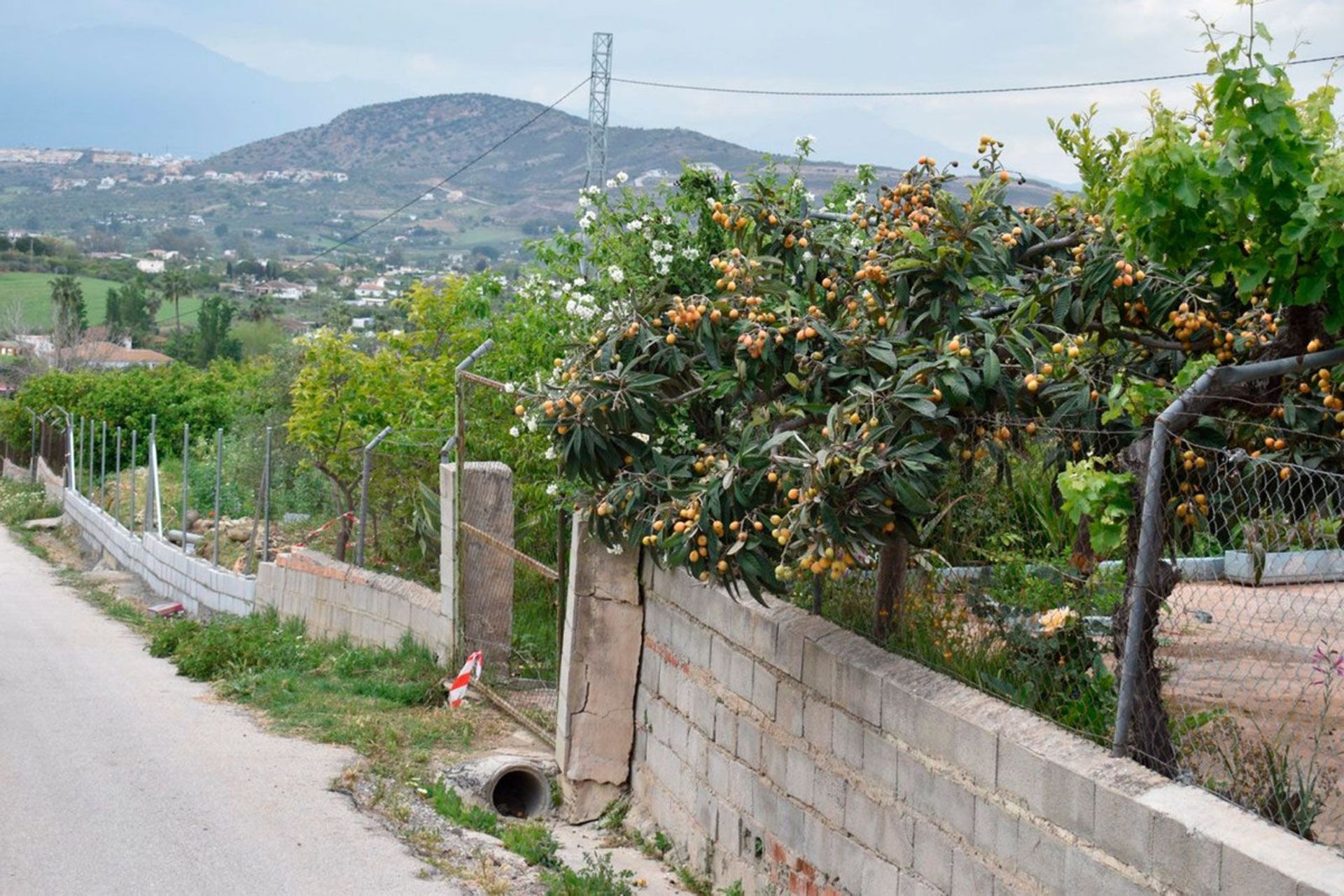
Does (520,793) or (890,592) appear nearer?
(890,592)

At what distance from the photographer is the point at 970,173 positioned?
6945mm

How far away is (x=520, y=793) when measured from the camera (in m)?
9.36

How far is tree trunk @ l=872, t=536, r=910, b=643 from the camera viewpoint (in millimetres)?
6223

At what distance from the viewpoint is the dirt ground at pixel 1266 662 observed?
4.46 meters

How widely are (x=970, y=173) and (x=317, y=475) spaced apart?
47.6ft

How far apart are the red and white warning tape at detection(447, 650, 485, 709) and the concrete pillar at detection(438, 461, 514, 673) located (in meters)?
0.22

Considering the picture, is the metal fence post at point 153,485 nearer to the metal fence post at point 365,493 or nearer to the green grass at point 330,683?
the green grass at point 330,683

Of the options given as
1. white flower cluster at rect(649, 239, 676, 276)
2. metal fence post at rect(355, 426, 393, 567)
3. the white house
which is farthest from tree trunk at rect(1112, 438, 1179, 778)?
the white house

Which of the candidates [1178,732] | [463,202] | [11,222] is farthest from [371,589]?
[11,222]

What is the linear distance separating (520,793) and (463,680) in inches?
66.5

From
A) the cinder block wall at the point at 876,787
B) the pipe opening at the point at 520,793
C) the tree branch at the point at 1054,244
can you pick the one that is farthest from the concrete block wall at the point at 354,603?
the tree branch at the point at 1054,244

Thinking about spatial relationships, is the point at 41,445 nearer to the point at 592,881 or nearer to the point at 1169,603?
the point at 592,881

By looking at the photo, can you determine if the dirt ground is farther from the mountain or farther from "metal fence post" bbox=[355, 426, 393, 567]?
Result: the mountain

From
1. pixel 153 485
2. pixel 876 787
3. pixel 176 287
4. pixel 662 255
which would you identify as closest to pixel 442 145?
pixel 176 287
